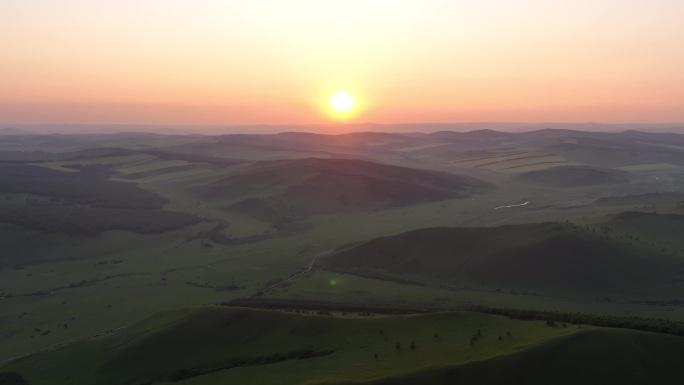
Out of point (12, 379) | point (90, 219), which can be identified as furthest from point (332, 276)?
point (90, 219)

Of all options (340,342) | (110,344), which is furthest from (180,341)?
(340,342)

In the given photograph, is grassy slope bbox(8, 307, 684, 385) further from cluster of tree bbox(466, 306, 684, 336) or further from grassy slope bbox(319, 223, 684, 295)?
grassy slope bbox(319, 223, 684, 295)

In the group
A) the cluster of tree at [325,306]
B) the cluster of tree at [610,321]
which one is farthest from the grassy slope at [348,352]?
the cluster of tree at [325,306]

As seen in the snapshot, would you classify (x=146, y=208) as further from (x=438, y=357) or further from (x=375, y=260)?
(x=438, y=357)

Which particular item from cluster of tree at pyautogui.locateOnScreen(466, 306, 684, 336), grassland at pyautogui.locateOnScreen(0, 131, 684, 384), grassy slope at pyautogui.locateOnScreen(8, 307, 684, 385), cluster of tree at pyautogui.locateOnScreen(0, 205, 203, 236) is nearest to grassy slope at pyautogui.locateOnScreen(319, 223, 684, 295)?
grassland at pyautogui.locateOnScreen(0, 131, 684, 384)

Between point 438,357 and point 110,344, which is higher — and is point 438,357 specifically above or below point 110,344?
above

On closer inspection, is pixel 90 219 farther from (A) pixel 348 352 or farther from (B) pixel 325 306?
(A) pixel 348 352

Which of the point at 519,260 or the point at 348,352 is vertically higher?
the point at 348,352
